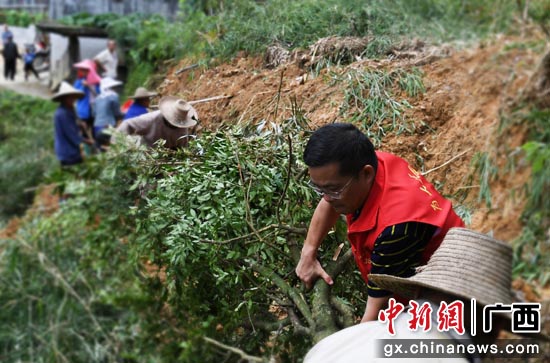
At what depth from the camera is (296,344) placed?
4043 millimetres

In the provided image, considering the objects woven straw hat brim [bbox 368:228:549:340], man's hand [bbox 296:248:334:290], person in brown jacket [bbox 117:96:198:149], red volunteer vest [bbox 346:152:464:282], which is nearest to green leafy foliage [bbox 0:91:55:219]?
person in brown jacket [bbox 117:96:198:149]

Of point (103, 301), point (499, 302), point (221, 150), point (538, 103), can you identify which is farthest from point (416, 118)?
point (103, 301)

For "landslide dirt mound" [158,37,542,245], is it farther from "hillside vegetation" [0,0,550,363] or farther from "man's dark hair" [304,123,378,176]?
"man's dark hair" [304,123,378,176]

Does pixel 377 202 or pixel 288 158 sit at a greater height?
pixel 377 202

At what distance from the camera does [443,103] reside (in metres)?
5.17

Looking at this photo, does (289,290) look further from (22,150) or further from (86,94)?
(22,150)

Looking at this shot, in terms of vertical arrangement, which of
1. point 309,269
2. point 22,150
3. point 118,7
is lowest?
point 22,150

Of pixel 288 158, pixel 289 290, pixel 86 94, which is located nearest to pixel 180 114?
pixel 288 158

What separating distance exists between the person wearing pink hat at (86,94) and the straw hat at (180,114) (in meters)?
6.26

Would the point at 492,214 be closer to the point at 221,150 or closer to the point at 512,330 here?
the point at 221,150

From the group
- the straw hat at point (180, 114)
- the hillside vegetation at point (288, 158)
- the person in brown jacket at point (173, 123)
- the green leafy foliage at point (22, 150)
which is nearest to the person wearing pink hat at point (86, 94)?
the green leafy foliage at point (22, 150)

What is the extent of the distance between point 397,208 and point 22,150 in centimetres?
1177

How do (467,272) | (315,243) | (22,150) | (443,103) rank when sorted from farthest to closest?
(22,150), (443,103), (315,243), (467,272)

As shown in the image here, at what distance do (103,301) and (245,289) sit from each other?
4160 mm
